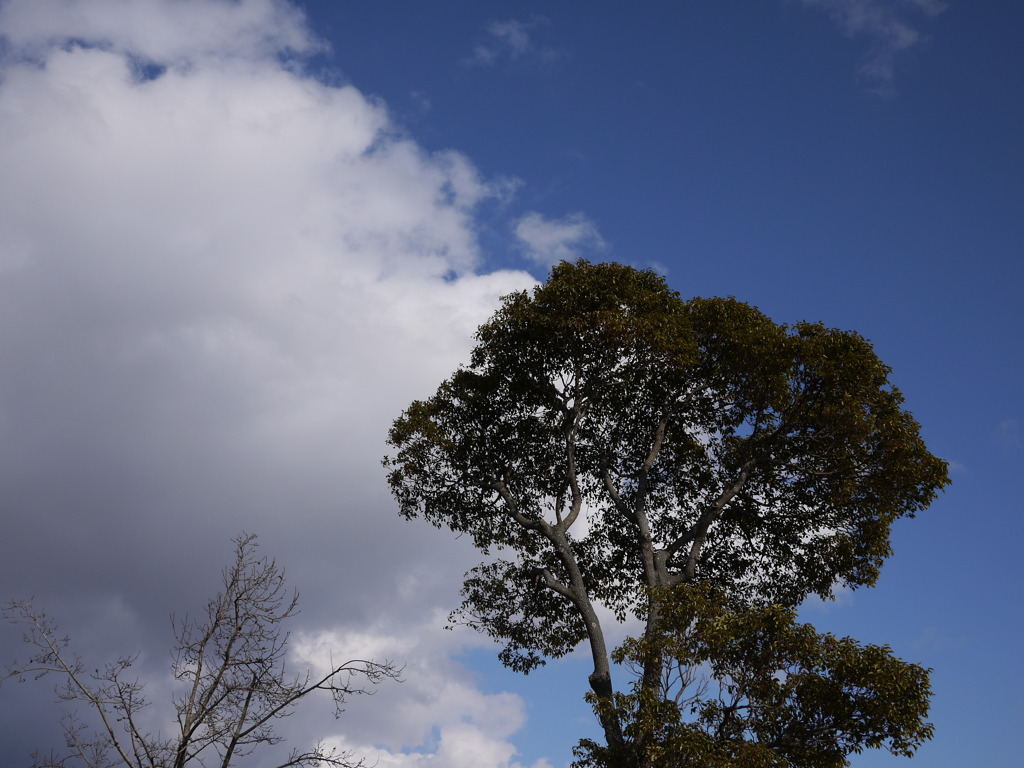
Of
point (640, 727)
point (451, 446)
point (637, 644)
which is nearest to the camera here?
point (640, 727)

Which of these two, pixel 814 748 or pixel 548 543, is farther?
pixel 548 543

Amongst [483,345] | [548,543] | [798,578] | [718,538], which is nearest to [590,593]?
[548,543]

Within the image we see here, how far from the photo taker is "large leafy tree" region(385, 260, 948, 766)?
19312mm

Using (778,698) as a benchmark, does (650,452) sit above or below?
above

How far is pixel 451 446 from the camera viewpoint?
2081 cm

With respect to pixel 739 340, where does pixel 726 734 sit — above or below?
below

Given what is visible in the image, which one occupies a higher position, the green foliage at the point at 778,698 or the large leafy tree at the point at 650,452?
the large leafy tree at the point at 650,452

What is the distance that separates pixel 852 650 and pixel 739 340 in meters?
7.23

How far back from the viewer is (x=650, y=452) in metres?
20.3

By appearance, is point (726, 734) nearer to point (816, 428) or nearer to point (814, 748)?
point (814, 748)

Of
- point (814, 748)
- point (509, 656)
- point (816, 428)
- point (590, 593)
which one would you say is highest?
point (816, 428)

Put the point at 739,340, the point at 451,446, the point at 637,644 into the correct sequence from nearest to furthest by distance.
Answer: the point at 637,644, the point at 739,340, the point at 451,446

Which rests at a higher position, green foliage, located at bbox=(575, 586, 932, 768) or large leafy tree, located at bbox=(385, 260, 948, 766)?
large leafy tree, located at bbox=(385, 260, 948, 766)

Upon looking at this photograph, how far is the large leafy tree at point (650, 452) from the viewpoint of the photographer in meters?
19.3
